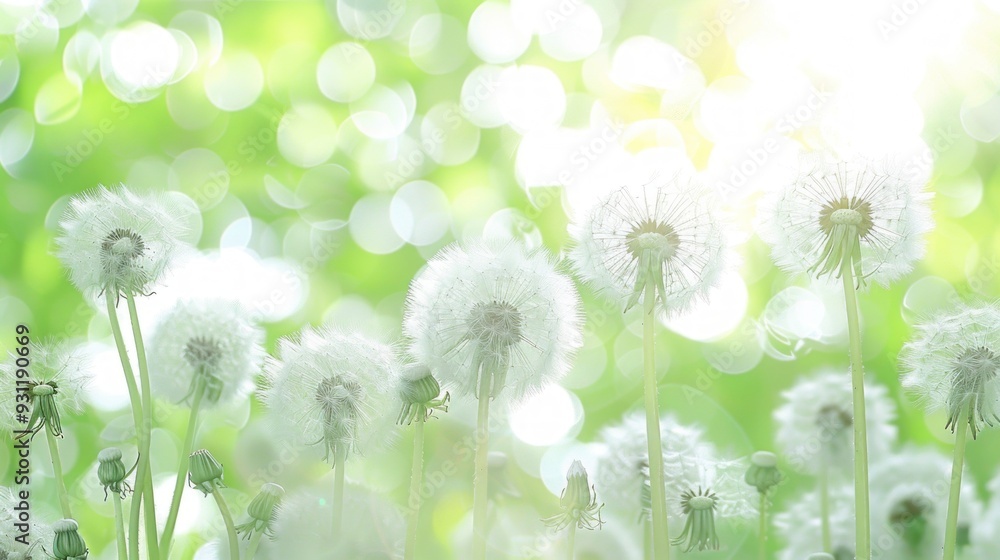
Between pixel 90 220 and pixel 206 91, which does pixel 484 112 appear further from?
pixel 90 220

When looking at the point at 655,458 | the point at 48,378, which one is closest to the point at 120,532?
the point at 48,378

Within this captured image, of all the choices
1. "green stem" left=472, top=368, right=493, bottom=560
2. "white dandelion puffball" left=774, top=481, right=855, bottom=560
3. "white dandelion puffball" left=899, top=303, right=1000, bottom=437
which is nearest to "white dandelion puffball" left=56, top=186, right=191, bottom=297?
"green stem" left=472, top=368, right=493, bottom=560

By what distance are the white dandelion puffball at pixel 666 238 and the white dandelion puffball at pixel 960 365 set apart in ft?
0.71

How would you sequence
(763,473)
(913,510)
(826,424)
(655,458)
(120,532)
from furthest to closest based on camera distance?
(826,424)
(913,510)
(763,473)
(120,532)
(655,458)

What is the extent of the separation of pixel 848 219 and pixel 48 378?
→ 832mm

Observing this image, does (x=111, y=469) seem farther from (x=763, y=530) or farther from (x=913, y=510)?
(x=913, y=510)

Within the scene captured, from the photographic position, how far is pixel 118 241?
2.75ft

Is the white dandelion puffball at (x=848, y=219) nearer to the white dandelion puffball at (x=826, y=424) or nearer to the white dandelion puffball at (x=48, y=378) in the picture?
the white dandelion puffball at (x=826, y=424)

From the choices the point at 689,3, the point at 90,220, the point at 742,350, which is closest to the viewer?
the point at 90,220

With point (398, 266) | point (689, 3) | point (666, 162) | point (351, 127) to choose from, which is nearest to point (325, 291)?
point (398, 266)

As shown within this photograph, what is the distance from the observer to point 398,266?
2.27 m

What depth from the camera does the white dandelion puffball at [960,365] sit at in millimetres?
774

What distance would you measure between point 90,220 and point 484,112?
65.0 inches

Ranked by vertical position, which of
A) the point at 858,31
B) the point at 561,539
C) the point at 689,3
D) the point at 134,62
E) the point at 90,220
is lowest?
the point at 561,539
